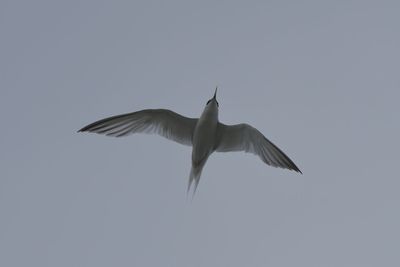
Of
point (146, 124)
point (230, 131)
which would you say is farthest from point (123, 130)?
point (230, 131)

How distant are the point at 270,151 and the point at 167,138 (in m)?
2.56

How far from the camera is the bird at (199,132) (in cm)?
1296

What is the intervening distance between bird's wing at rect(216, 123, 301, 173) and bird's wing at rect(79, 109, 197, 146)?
0.81m

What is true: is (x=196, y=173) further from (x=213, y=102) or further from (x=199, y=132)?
(x=213, y=102)

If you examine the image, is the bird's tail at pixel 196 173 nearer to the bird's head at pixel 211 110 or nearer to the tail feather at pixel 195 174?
the tail feather at pixel 195 174

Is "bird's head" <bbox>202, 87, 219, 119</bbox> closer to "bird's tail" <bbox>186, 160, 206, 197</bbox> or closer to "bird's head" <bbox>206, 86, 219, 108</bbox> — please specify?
"bird's head" <bbox>206, 86, 219, 108</bbox>

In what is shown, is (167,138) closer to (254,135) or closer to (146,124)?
(146,124)

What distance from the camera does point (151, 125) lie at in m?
13.5

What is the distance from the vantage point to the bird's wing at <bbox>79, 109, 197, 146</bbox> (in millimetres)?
13031

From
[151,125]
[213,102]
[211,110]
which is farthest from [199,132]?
[151,125]

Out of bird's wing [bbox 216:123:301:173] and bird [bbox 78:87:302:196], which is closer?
bird [bbox 78:87:302:196]

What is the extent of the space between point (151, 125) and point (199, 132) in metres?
1.33

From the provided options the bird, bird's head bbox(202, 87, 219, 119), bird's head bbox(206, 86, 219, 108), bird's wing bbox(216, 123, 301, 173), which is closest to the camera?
bird's head bbox(202, 87, 219, 119)

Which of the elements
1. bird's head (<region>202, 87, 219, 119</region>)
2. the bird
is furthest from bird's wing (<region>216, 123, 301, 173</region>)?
bird's head (<region>202, 87, 219, 119</region>)
